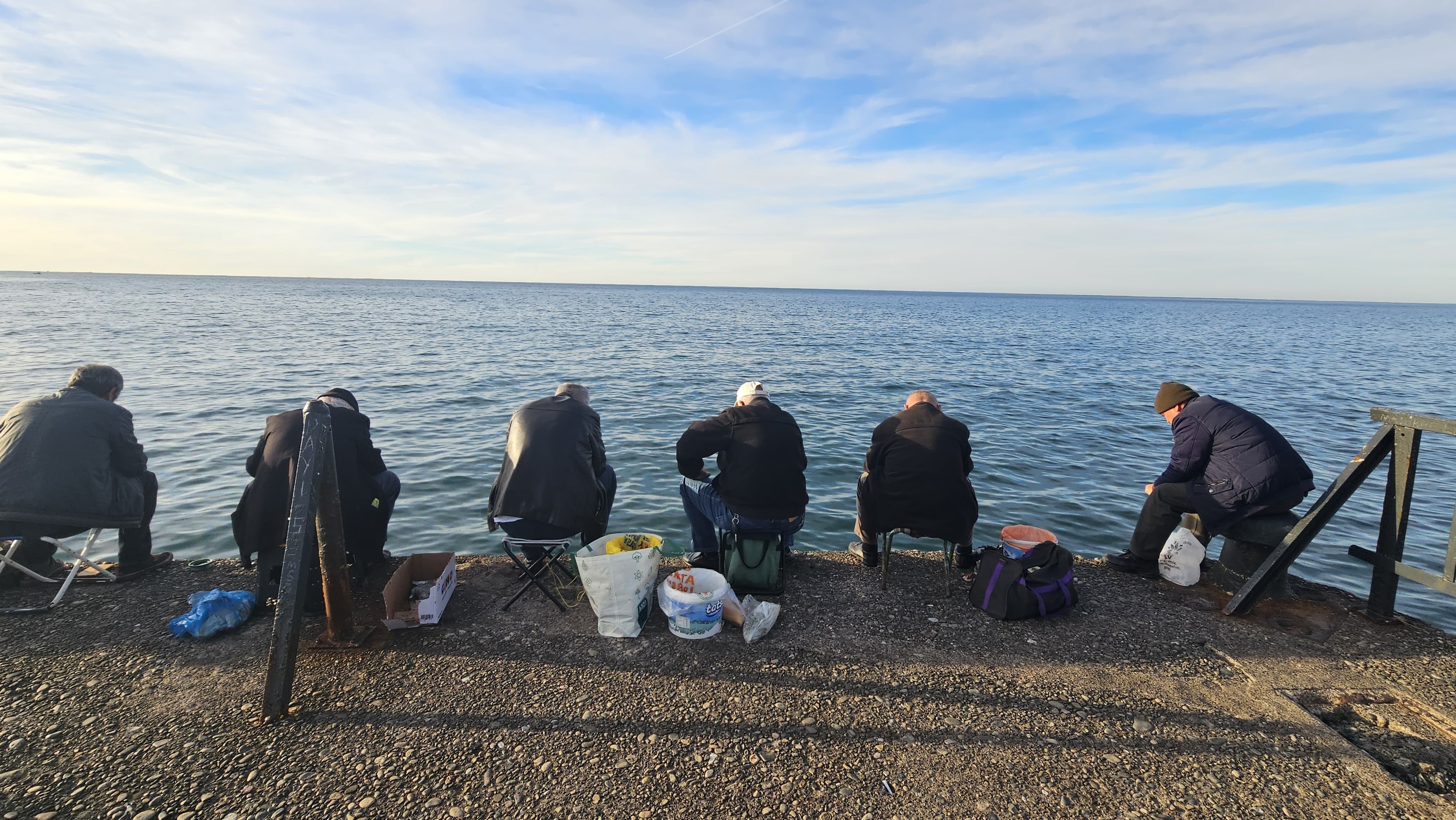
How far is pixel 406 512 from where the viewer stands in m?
9.02

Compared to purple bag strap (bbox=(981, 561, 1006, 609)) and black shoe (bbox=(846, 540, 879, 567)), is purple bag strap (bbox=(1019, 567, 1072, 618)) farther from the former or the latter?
black shoe (bbox=(846, 540, 879, 567))

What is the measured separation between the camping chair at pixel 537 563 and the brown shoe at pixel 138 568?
2.97m

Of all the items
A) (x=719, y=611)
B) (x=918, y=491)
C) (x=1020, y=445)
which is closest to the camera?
(x=719, y=611)

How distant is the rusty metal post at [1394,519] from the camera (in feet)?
14.4

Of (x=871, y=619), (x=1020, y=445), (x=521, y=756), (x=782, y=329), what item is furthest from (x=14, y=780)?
(x=782, y=329)

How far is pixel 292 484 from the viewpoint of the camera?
4.63 meters

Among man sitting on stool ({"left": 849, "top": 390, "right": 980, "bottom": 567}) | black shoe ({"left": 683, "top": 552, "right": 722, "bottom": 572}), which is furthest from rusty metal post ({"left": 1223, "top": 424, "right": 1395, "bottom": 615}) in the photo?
black shoe ({"left": 683, "top": 552, "right": 722, "bottom": 572})

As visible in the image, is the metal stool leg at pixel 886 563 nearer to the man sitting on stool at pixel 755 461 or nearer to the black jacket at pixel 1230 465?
the man sitting on stool at pixel 755 461

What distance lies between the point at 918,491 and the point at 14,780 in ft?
17.5

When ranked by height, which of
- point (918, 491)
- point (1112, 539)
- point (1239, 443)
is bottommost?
point (1112, 539)

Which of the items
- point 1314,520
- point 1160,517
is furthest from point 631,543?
point 1314,520

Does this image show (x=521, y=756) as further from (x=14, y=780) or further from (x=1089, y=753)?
(x=1089, y=753)

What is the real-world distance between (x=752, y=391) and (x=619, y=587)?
74.4 inches

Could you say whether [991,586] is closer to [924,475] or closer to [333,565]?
[924,475]
